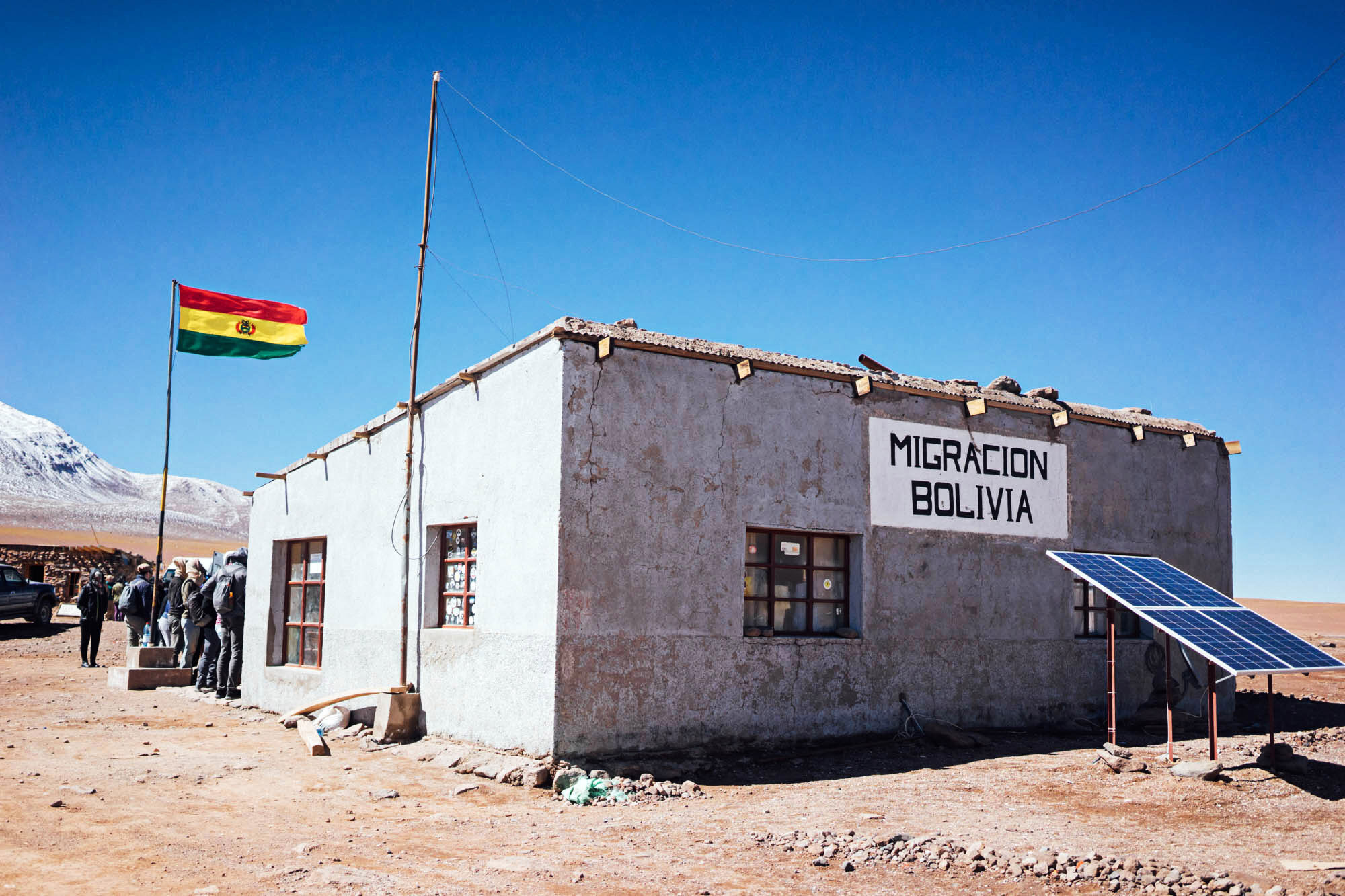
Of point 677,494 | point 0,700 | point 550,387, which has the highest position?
point 550,387

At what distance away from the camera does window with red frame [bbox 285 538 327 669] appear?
42.9 ft

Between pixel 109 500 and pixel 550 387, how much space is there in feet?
501

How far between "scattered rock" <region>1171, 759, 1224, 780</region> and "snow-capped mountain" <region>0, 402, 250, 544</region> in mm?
97696

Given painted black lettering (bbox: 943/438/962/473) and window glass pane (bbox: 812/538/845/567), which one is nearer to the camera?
window glass pane (bbox: 812/538/845/567)

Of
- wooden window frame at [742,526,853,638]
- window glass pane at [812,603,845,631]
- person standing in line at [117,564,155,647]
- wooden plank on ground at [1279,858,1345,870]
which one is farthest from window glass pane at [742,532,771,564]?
person standing in line at [117,564,155,647]

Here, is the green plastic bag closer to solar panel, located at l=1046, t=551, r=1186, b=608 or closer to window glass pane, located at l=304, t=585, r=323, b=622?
solar panel, located at l=1046, t=551, r=1186, b=608

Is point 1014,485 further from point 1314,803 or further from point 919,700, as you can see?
point 1314,803

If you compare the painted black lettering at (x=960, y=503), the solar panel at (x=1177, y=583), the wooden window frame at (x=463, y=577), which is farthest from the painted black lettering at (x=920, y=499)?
the wooden window frame at (x=463, y=577)

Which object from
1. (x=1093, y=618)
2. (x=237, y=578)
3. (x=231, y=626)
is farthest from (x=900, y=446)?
(x=231, y=626)

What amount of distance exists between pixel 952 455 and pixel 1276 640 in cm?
361

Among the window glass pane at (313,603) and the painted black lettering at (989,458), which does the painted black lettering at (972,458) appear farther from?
the window glass pane at (313,603)

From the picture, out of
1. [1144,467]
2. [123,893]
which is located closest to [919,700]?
[1144,467]

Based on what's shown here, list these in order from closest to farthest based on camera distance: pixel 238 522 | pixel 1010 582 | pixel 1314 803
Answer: pixel 1314 803 → pixel 1010 582 → pixel 238 522

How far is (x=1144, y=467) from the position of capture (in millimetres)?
12969
